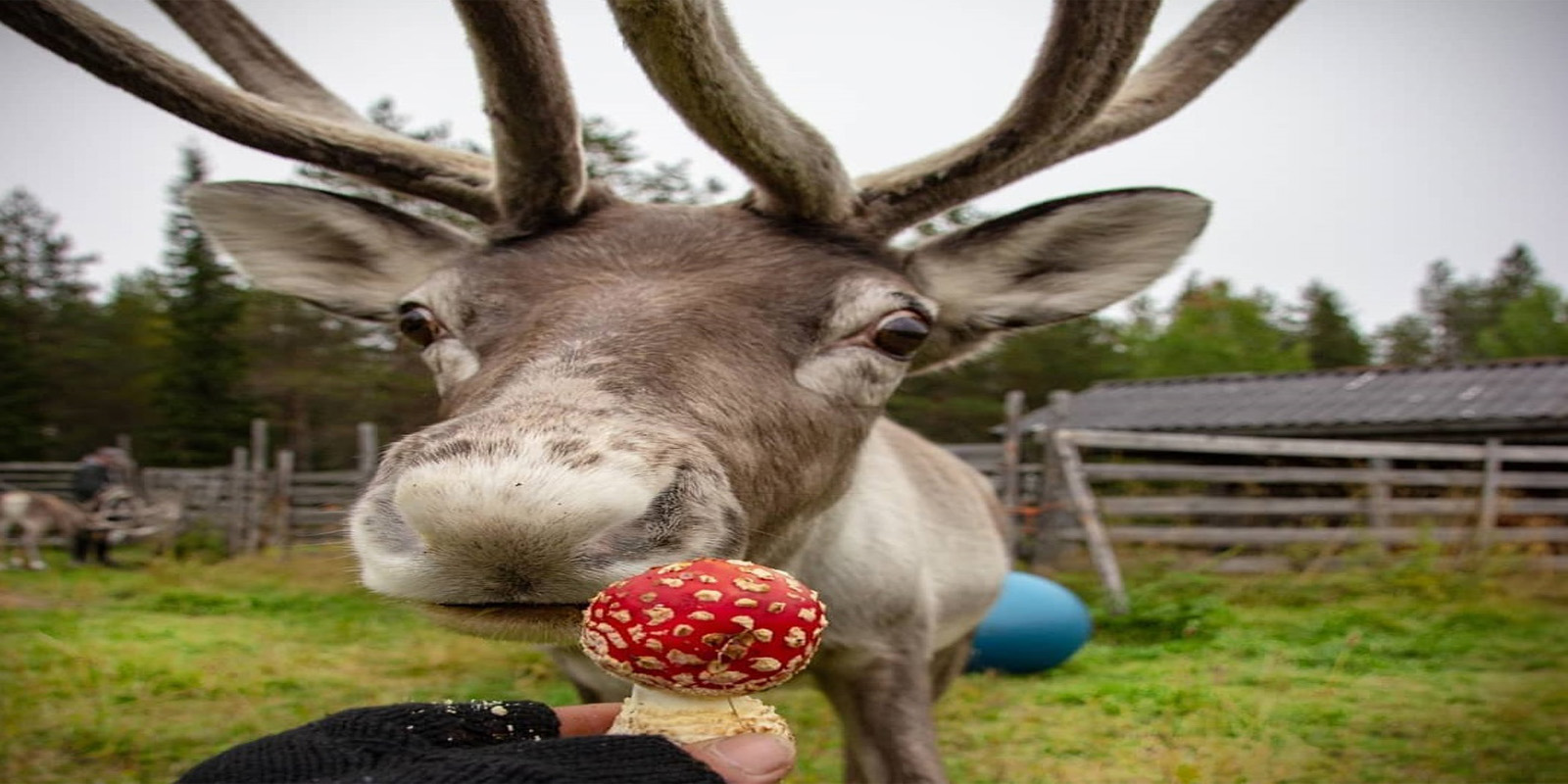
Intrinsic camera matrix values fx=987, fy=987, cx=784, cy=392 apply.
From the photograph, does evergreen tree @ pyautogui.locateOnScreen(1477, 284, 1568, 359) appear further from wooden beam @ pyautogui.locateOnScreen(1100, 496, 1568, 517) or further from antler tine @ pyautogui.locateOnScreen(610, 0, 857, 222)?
antler tine @ pyautogui.locateOnScreen(610, 0, 857, 222)

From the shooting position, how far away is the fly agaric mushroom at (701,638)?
1329 millimetres

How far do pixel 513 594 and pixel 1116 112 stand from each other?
2.95 m

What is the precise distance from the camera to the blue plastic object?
22.6 feet

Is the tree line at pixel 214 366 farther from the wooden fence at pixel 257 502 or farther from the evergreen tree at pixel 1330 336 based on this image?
the evergreen tree at pixel 1330 336

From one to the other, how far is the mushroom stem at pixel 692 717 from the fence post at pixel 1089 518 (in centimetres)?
849

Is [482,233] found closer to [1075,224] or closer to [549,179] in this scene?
[549,179]

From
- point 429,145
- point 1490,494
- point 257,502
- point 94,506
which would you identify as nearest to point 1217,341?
point 1490,494

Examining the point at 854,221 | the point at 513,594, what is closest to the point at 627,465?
the point at 513,594

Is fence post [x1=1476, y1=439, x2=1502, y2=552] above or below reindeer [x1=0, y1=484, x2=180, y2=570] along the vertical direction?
above

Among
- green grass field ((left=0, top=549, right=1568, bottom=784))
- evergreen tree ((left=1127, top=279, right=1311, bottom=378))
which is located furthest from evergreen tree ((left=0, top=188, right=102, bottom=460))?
evergreen tree ((left=1127, top=279, right=1311, bottom=378))

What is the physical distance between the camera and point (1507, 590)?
33.8 ft

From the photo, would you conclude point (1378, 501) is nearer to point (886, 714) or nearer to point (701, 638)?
point (886, 714)

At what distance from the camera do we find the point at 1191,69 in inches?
147

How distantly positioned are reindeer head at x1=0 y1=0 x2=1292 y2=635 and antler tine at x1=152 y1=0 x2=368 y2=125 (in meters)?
1.09
